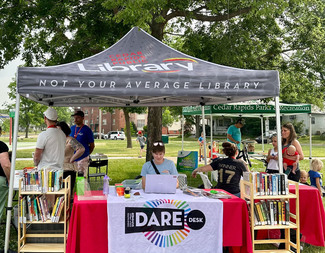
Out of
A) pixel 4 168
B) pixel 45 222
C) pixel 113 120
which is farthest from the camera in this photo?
pixel 113 120

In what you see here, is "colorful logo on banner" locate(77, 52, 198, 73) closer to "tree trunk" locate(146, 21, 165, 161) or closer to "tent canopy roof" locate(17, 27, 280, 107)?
"tent canopy roof" locate(17, 27, 280, 107)

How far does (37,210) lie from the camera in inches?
171

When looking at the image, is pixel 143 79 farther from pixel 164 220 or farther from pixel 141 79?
pixel 164 220

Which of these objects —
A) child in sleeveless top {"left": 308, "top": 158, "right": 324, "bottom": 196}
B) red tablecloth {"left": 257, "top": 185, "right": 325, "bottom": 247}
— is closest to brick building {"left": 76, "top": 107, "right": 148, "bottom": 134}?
child in sleeveless top {"left": 308, "top": 158, "right": 324, "bottom": 196}

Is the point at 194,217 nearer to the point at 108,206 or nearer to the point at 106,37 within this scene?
the point at 108,206

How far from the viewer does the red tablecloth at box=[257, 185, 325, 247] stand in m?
4.89

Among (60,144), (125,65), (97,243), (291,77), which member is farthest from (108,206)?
(291,77)

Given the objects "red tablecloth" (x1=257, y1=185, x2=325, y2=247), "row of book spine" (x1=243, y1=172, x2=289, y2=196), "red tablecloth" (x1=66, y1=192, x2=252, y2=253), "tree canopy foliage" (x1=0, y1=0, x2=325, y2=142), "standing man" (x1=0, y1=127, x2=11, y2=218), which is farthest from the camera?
"tree canopy foliage" (x1=0, y1=0, x2=325, y2=142)

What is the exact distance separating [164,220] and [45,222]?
1490 millimetres

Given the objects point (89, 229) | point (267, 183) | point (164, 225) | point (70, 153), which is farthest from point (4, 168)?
point (267, 183)

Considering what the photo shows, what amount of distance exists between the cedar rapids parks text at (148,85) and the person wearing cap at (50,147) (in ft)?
3.10

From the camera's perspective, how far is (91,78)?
4336 millimetres

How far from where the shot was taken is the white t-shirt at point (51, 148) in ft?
16.2

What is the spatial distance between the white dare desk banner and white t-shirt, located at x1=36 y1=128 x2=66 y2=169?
1376mm
